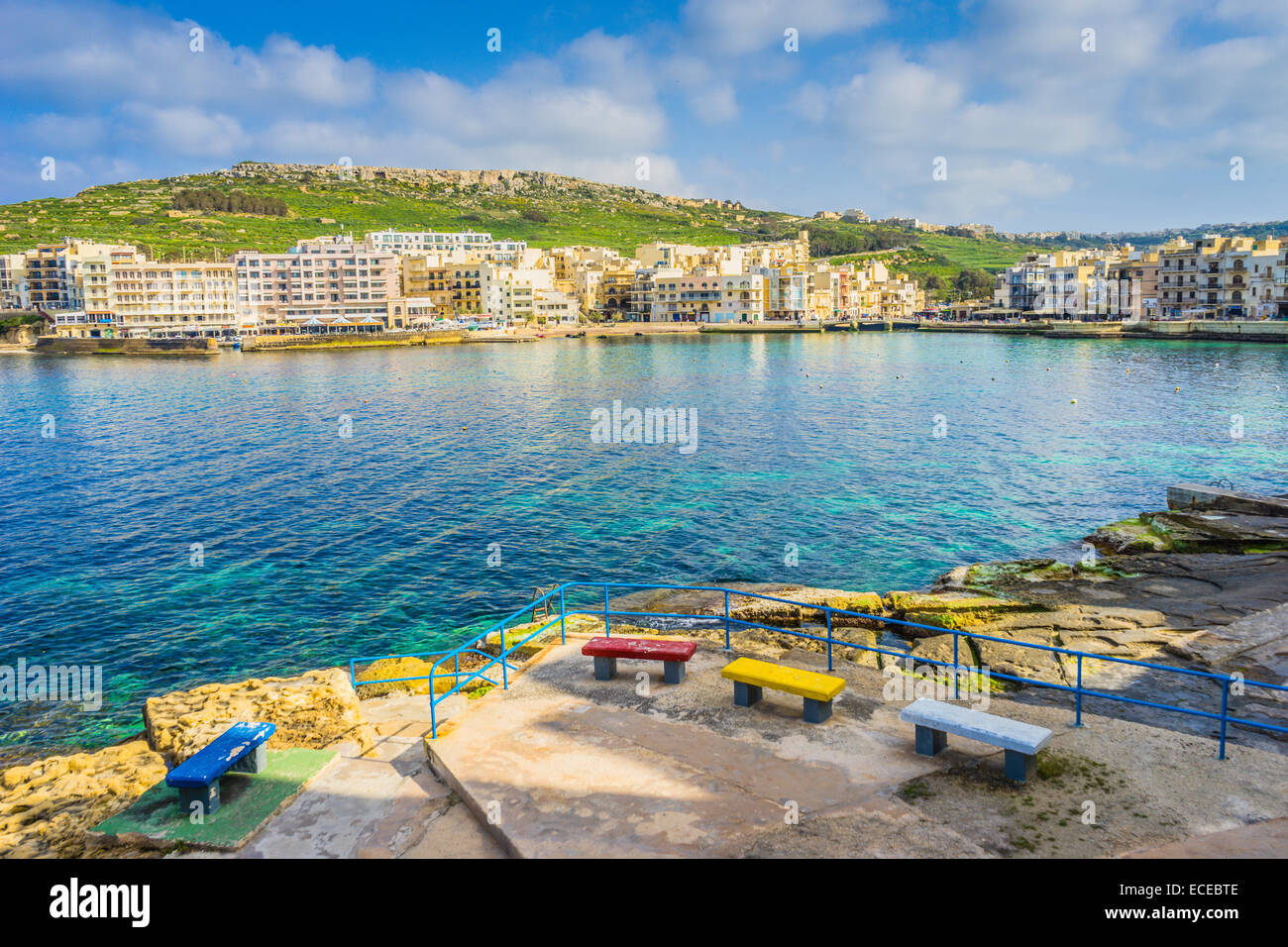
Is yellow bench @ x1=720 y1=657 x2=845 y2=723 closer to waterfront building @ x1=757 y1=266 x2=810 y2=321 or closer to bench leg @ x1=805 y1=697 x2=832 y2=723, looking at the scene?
bench leg @ x1=805 y1=697 x2=832 y2=723

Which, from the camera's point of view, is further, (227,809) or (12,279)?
(12,279)

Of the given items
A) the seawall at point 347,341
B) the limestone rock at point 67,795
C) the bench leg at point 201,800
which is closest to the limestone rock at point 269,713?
the limestone rock at point 67,795

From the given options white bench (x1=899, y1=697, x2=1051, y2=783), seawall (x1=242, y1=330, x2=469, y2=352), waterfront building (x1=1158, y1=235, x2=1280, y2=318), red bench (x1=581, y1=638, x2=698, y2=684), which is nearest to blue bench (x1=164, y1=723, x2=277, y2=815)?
red bench (x1=581, y1=638, x2=698, y2=684)

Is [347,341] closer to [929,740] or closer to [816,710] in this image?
[816,710]

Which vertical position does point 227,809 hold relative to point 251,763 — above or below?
below

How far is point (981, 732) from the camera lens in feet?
24.9

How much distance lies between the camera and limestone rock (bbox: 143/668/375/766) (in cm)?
1012

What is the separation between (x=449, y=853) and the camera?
6805 millimetres

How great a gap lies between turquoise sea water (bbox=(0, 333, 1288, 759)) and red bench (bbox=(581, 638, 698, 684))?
846cm

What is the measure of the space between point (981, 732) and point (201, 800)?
7.20 metres

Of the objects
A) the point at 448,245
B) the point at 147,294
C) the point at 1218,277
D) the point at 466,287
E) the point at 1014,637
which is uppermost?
the point at 448,245

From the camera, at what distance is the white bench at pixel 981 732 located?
7387 mm

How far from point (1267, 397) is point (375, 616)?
5590 cm

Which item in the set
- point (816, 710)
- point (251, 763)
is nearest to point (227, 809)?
point (251, 763)
